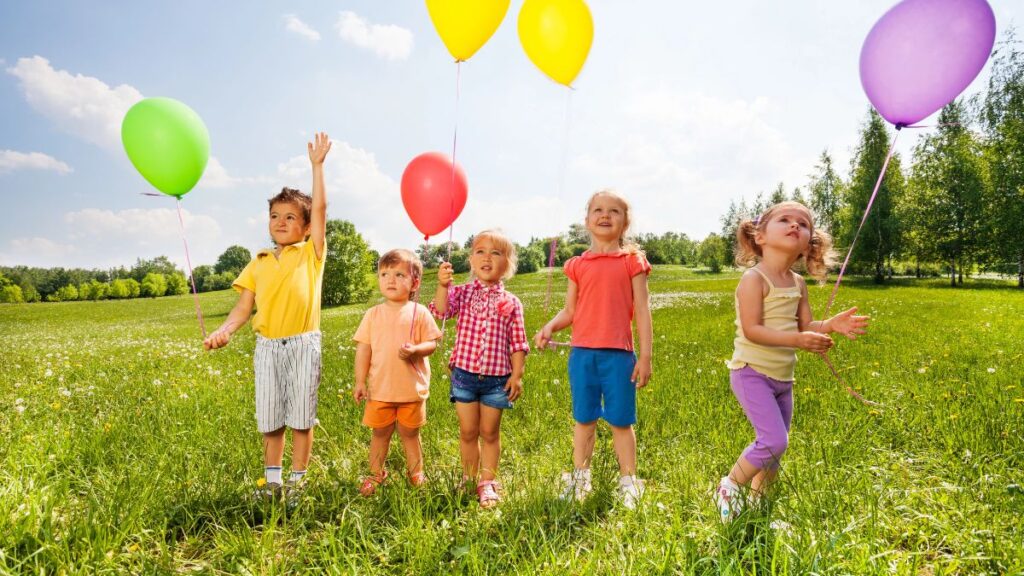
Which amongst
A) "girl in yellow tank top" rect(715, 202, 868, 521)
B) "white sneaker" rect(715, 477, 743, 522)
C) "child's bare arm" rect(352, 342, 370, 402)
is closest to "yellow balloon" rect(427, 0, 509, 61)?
"child's bare arm" rect(352, 342, 370, 402)

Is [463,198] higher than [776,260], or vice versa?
[463,198]

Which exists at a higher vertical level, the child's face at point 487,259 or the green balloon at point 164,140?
the green balloon at point 164,140

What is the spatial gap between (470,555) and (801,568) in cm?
135

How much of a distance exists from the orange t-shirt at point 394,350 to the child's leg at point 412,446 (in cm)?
25

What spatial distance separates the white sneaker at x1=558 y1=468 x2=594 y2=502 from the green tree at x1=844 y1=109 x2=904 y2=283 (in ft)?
131

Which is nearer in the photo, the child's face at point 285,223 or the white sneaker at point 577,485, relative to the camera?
the white sneaker at point 577,485

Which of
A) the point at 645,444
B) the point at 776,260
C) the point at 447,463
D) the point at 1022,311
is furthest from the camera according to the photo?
the point at 1022,311

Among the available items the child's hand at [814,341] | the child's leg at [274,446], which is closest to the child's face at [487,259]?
the child's leg at [274,446]

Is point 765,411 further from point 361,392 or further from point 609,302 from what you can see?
point 361,392

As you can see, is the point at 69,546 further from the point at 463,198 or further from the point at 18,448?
the point at 463,198

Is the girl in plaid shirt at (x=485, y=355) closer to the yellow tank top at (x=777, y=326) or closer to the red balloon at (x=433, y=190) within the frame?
the red balloon at (x=433, y=190)

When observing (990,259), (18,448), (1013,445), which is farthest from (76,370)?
(990,259)

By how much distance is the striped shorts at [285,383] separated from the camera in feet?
10.5

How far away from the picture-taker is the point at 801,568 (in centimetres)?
203
